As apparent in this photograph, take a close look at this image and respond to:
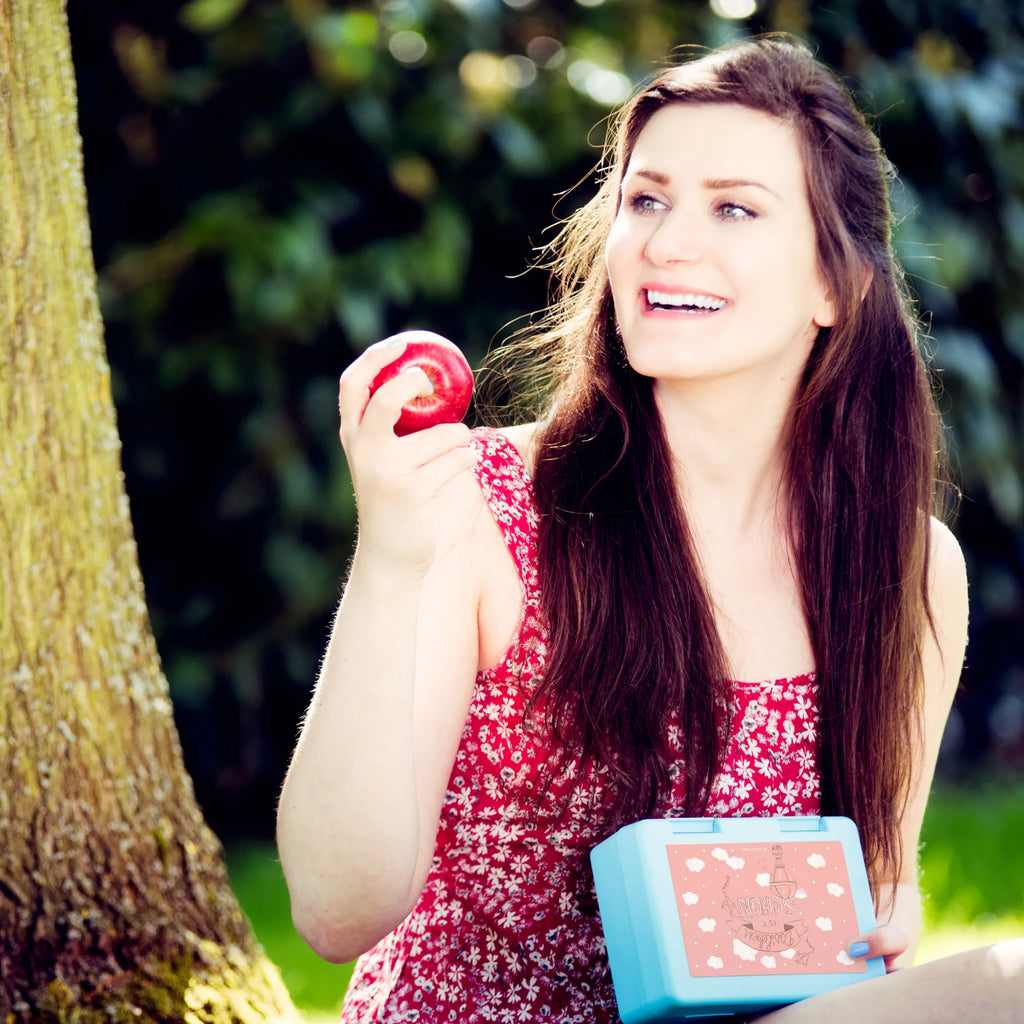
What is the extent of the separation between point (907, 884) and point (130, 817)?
4.07 ft

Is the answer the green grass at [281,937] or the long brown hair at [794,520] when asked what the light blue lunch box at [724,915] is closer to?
the long brown hair at [794,520]

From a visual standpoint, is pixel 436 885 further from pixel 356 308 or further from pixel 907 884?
pixel 356 308

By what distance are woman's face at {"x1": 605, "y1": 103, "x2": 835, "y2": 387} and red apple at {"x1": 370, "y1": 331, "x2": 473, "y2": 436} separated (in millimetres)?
521

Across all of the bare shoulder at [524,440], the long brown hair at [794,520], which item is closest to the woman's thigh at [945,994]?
the long brown hair at [794,520]

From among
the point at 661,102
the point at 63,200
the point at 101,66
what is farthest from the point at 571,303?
the point at 101,66

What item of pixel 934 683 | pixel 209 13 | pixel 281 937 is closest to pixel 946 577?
pixel 934 683

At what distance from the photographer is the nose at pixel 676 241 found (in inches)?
81.7

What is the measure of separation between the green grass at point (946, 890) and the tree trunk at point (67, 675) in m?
1.20

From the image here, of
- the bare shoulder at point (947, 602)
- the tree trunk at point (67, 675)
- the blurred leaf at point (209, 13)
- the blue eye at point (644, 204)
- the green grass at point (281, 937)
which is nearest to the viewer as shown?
the tree trunk at point (67, 675)

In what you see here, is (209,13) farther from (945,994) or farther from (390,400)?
(945,994)

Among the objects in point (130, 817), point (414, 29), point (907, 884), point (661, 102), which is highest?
point (414, 29)

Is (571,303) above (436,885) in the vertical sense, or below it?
above

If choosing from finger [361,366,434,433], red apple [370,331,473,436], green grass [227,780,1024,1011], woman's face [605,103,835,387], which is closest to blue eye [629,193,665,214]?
woman's face [605,103,835,387]

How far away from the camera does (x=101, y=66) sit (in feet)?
13.4
